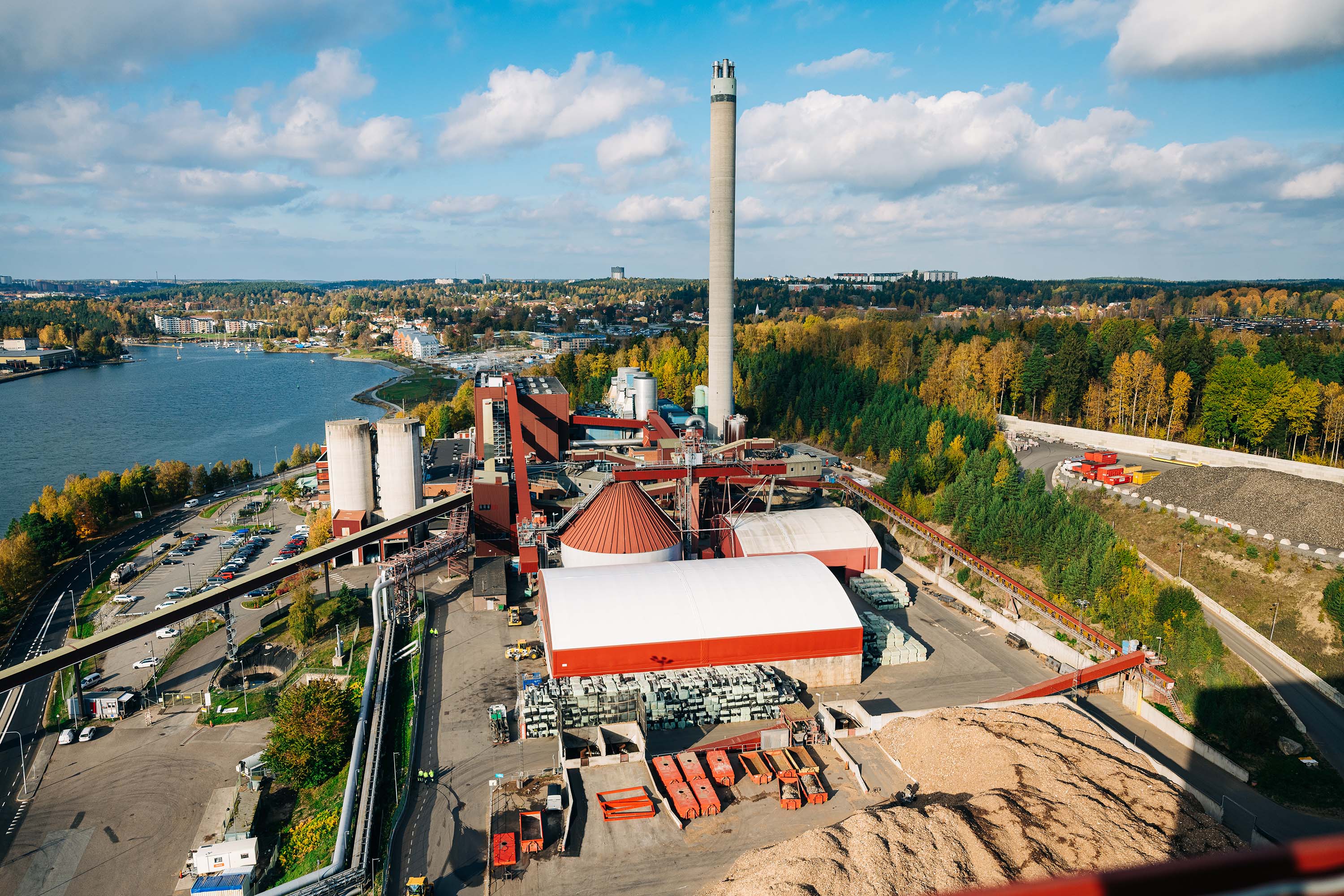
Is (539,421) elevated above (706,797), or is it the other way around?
(539,421)

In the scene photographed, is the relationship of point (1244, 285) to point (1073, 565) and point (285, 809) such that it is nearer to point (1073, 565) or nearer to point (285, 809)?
point (1073, 565)

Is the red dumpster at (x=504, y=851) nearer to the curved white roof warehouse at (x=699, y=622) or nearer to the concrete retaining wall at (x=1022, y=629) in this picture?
the curved white roof warehouse at (x=699, y=622)

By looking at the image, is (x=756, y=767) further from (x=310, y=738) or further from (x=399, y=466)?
(x=399, y=466)

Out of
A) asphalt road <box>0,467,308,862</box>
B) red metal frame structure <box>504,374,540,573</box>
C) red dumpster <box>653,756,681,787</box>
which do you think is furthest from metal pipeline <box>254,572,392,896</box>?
asphalt road <box>0,467,308,862</box>

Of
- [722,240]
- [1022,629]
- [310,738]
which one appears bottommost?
[310,738]

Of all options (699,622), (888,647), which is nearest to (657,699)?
(699,622)

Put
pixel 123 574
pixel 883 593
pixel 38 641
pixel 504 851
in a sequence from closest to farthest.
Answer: pixel 504 851
pixel 38 641
pixel 883 593
pixel 123 574

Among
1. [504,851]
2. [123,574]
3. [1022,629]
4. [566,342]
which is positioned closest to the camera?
[504,851]
